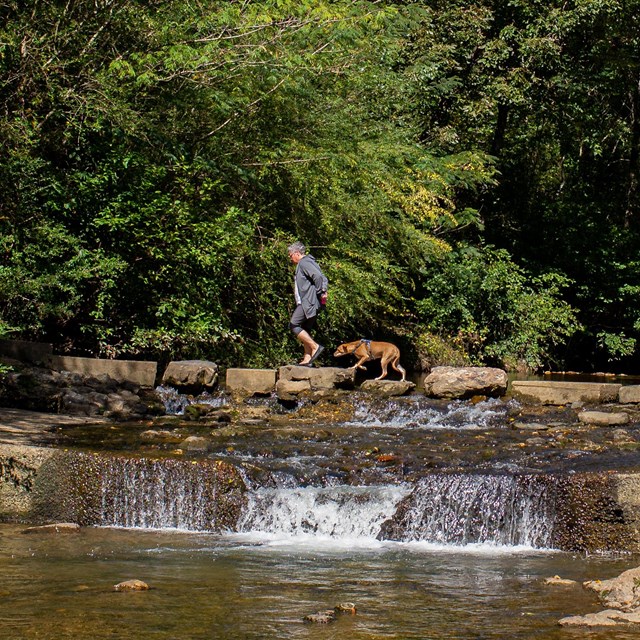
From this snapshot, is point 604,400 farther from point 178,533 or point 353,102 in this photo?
point 353,102

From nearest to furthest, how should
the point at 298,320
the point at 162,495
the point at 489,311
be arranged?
the point at 162,495, the point at 298,320, the point at 489,311

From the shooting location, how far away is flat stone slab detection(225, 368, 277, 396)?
1622 centimetres

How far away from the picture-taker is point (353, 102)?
23.6 metres

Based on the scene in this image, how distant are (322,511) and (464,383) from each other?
585 centimetres

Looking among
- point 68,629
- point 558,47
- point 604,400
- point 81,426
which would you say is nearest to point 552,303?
point 558,47

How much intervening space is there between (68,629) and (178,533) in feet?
12.9

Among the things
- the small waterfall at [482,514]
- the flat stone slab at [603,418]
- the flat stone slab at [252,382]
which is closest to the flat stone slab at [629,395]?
the flat stone slab at [603,418]

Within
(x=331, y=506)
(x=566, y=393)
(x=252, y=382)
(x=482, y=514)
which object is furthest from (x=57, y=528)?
(x=566, y=393)

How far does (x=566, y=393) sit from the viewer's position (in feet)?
53.9

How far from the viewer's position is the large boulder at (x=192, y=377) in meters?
16.2

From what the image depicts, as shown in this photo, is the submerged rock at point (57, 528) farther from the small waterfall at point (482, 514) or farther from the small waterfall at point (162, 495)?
the small waterfall at point (482, 514)

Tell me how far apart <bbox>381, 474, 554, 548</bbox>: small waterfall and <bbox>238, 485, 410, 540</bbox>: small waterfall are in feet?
0.52

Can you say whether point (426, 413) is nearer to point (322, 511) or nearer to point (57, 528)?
point (322, 511)

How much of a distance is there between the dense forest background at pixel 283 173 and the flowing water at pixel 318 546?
12.1ft
